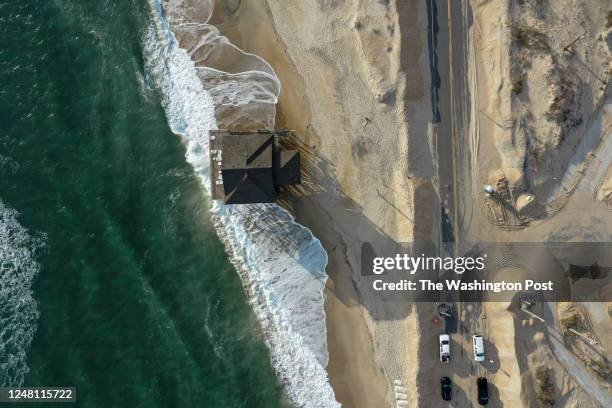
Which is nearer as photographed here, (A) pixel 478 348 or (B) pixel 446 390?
(A) pixel 478 348

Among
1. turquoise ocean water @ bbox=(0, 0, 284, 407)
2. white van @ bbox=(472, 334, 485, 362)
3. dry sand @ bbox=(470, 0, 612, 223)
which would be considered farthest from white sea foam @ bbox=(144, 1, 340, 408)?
dry sand @ bbox=(470, 0, 612, 223)

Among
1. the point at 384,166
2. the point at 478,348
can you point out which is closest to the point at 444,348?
the point at 478,348

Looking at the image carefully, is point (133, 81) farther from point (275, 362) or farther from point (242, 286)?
point (275, 362)

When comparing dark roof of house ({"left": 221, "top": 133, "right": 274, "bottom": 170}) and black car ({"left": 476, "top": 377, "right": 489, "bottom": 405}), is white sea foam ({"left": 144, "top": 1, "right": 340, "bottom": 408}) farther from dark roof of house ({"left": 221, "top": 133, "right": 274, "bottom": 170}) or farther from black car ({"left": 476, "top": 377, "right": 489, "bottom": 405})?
black car ({"left": 476, "top": 377, "right": 489, "bottom": 405})

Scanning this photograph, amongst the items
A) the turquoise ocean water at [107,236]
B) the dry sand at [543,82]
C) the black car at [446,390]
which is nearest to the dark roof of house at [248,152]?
the turquoise ocean water at [107,236]

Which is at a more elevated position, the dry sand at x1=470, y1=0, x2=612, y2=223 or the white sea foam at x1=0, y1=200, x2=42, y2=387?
the dry sand at x1=470, y1=0, x2=612, y2=223

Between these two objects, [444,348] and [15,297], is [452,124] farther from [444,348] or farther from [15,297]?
[15,297]
